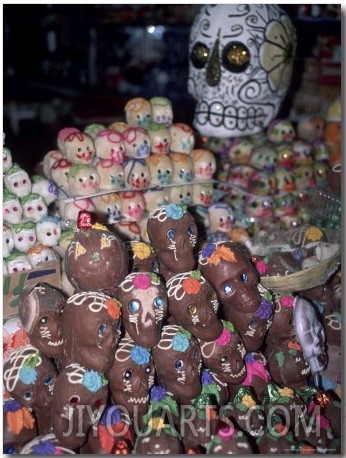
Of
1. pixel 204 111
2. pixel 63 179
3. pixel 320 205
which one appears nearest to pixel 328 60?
pixel 204 111

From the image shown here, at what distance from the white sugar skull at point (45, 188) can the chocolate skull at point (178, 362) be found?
3.23 feet

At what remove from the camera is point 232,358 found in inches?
69.2

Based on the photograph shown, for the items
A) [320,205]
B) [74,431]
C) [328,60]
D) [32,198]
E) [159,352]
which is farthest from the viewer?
[328,60]

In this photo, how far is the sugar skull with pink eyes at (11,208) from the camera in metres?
A: 2.21

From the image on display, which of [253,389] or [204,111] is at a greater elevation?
[204,111]

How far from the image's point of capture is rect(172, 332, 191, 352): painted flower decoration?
1625mm

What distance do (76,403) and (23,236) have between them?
2.85 feet

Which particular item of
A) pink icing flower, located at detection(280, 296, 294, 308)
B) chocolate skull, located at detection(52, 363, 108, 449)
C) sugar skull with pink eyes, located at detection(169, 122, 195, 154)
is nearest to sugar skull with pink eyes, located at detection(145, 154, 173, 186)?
sugar skull with pink eyes, located at detection(169, 122, 195, 154)

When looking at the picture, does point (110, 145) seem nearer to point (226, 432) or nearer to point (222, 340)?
point (222, 340)

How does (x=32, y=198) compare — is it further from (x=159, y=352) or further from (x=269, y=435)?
(x=269, y=435)

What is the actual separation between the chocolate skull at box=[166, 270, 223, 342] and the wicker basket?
1.25 feet

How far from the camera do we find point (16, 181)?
7.47 feet

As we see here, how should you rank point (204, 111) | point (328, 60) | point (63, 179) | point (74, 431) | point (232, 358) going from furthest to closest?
point (328, 60) → point (204, 111) → point (63, 179) → point (232, 358) → point (74, 431)

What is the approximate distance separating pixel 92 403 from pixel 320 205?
182cm
